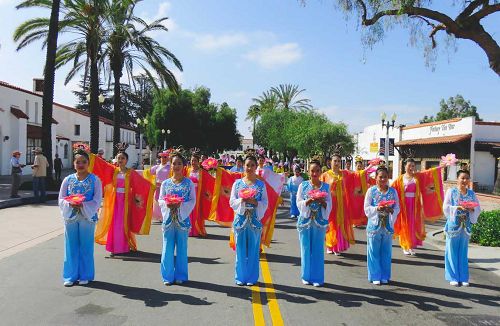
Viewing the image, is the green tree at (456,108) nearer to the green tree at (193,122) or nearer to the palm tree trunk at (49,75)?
the green tree at (193,122)

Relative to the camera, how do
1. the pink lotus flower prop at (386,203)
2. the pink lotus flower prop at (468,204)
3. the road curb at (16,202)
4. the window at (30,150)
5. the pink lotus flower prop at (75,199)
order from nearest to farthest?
the pink lotus flower prop at (75,199) < the pink lotus flower prop at (386,203) < the pink lotus flower prop at (468,204) < the road curb at (16,202) < the window at (30,150)

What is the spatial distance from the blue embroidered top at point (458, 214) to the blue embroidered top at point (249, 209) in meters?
2.86

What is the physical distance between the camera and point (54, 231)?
12086mm

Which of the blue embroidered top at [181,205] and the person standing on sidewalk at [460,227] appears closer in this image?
the blue embroidered top at [181,205]

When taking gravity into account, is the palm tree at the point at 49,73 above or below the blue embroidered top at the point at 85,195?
above

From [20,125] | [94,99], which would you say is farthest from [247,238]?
[20,125]

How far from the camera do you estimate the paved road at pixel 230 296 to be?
5645mm

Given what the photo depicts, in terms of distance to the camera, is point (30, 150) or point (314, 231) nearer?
point (314, 231)

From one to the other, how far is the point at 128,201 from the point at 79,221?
236 centimetres

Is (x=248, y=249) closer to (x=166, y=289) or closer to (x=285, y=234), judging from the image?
(x=166, y=289)

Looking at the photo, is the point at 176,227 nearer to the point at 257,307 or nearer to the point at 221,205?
the point at 257,307

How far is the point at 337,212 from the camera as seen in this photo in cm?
964


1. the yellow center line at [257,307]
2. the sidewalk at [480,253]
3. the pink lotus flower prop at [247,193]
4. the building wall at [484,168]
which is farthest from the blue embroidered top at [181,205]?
the building wall at [484,168]

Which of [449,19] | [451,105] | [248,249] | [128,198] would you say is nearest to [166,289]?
[248,249]
